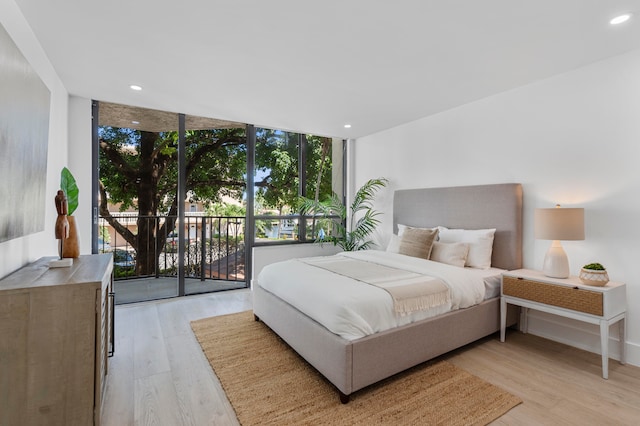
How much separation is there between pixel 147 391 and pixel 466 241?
319 cm

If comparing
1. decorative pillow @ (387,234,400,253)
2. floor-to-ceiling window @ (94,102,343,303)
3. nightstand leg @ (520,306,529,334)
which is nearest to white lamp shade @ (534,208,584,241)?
nightstand leg @ (520,306,529,334)

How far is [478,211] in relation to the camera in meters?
3.52

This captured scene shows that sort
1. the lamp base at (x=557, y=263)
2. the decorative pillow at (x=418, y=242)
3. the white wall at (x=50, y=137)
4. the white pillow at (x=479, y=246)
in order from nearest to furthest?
the white wall at (x=50, y=137), the lamp base at (x=557, y=263), the white pillow at (x=479, y=246), the decorative pillow at (x=418, y=242)

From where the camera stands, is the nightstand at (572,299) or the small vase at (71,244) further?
the nightstand at (572,299)

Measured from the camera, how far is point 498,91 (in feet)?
11.0

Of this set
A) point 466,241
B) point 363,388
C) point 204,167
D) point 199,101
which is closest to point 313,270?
point 363,388

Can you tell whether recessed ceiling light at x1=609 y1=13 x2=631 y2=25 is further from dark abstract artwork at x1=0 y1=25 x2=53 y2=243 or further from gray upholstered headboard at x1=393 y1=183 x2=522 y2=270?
dark abstract artwork at x1=0 y1=25 x2=53 y2=243

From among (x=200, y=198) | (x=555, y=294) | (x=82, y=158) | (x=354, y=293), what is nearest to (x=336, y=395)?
(x=354, y=293)

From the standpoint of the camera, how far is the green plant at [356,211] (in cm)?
506

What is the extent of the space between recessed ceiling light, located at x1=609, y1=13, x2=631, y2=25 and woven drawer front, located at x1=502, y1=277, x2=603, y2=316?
1.87 meters

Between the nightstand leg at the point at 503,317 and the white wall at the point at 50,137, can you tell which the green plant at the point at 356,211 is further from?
the white wall at the point at 50,137

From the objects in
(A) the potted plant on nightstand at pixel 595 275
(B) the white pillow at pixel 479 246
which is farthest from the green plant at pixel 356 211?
(A) the potted plant on nightstand at pixel 595 275

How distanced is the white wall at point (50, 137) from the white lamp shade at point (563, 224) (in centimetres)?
370

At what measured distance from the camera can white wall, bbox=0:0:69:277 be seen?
1.80 metres
